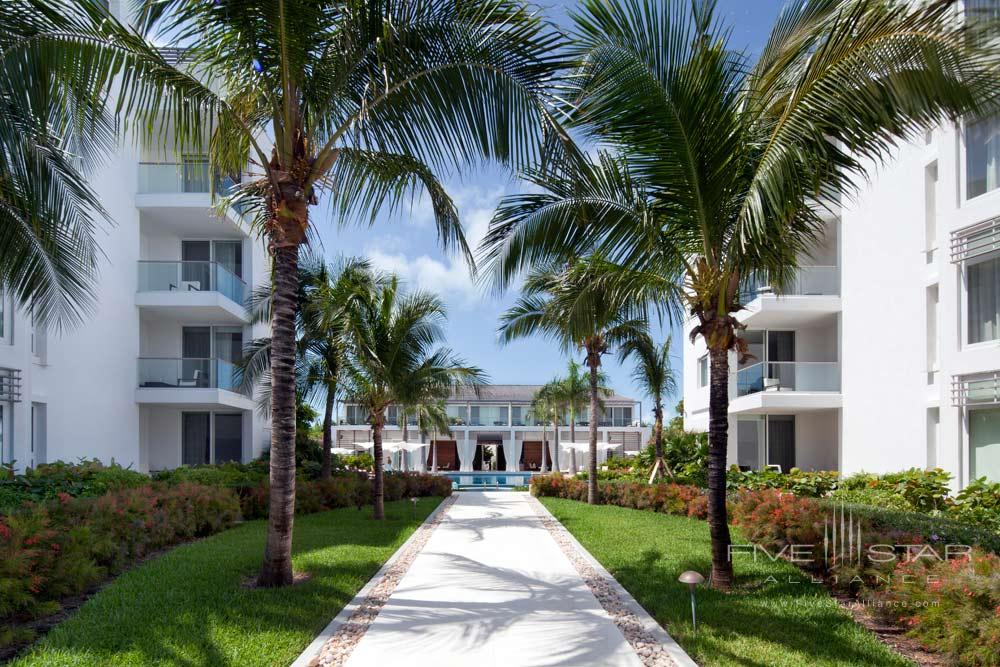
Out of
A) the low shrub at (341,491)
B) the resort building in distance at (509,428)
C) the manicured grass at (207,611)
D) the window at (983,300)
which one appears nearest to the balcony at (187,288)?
the low shrub at (341,491)

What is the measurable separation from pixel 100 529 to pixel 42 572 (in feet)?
6.22

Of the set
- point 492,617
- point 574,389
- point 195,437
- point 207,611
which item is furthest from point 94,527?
point 574,389

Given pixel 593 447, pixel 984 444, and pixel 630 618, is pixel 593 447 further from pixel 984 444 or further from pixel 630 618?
pixel 630 618

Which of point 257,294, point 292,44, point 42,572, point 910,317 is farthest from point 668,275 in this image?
point 257,294

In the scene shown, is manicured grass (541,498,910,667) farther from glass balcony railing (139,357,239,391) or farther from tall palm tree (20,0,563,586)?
Answer: glass balcony railing (139,357,239,391)

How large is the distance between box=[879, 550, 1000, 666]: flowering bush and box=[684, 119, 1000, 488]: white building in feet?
18.1

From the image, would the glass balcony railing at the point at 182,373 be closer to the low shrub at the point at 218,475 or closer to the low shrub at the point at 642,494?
the low shrub at the point at 218,475

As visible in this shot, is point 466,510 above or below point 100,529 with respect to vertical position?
below

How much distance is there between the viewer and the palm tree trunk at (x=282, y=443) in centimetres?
887

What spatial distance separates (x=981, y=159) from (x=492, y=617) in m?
12.5

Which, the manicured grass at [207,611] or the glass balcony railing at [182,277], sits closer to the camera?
the manicured grass at [207,611]

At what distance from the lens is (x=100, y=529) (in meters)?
9.72

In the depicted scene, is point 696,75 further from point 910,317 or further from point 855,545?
point 910,317

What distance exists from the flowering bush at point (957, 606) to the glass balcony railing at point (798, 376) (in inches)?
576
